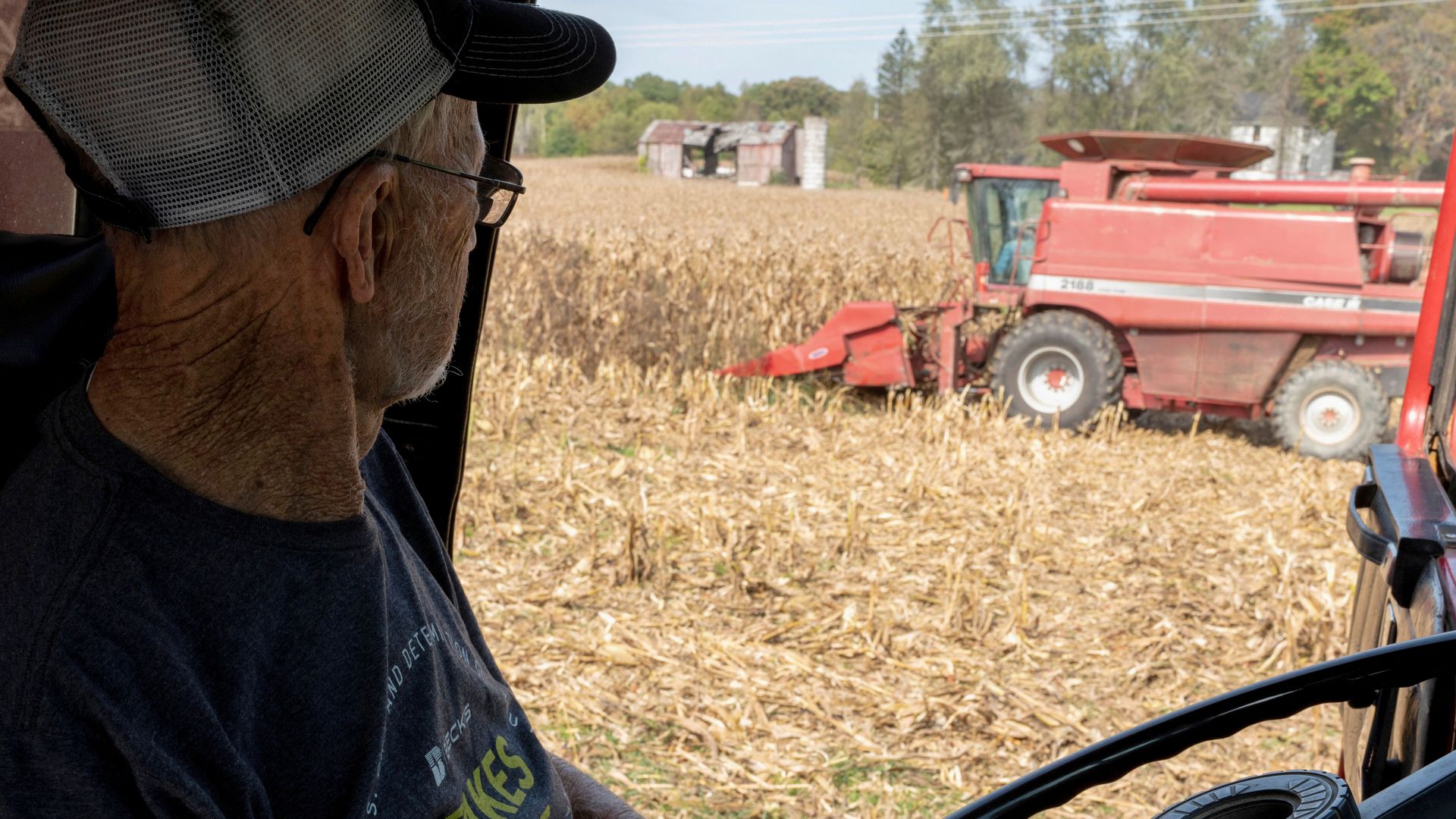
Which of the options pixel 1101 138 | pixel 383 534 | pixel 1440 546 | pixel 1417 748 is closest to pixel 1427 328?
pixel 1440 546

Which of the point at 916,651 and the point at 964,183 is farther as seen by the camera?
the point at 964,183

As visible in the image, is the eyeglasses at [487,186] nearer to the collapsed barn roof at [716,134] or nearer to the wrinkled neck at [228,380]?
the wrinkled neck at [228,380]

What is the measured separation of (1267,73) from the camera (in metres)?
63.1

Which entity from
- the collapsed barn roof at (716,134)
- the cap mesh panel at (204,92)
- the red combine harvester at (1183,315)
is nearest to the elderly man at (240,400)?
the cap mesh panel at (204,92)

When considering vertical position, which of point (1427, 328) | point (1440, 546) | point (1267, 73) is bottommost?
point (1440, 546)

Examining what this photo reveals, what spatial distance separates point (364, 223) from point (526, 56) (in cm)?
27

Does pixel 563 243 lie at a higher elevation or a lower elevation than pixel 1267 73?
lower

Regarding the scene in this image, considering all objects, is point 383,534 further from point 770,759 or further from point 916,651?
point 916,651

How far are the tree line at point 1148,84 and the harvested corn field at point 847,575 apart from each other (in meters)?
47.8

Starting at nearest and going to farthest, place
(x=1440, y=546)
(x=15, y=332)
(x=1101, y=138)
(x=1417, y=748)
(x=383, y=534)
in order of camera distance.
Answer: (x=15, y=332)
(x=383, y=534)
(x=1417, y=748)
(x=1440, y=546)
(x=1101, y=138)

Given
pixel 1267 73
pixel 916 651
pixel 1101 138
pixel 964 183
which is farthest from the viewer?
pixel 1267 73

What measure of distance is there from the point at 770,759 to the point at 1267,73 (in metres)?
67.9

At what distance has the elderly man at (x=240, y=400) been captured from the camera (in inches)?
41.8

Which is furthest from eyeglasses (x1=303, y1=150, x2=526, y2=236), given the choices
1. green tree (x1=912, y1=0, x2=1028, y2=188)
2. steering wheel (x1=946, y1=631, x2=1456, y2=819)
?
green tree (x1=912, y1=0, x2=1028, y2=188)
